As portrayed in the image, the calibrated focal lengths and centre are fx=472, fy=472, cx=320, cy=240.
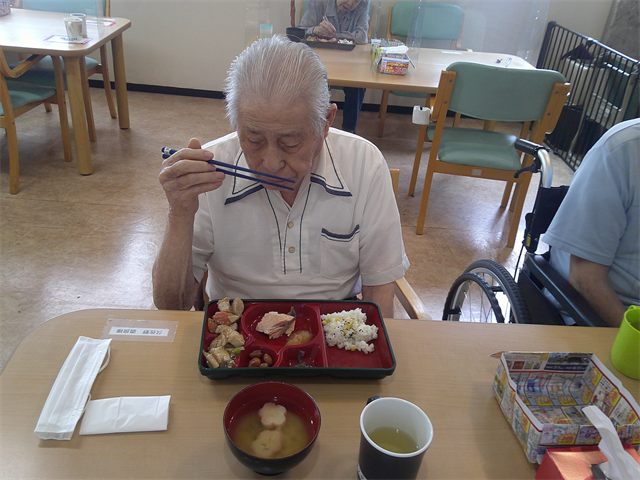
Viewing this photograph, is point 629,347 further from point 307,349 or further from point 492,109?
point 492,109

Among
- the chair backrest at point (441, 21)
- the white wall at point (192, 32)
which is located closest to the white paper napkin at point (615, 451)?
the chair backrest at point (441, 21)

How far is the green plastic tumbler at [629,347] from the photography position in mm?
961

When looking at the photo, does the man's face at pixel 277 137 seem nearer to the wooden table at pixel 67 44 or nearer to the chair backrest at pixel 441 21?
the wooden table at pixel 67 44

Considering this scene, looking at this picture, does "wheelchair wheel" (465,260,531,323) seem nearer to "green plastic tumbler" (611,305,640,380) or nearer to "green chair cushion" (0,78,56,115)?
"green plastic tumbler" (611,305,640,380)

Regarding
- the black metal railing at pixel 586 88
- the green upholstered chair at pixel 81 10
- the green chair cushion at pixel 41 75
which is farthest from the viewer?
the black metal railing at pixel 586 88

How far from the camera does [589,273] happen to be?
135 cm

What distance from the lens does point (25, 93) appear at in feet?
10.3

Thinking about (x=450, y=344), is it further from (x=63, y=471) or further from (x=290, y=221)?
(x=63, y=471)

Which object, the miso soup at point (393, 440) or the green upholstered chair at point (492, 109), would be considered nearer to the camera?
the miso soup at point (393, 440)

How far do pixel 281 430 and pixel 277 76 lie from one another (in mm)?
719

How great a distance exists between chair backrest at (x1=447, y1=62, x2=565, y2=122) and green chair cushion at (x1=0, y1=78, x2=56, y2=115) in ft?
8.73

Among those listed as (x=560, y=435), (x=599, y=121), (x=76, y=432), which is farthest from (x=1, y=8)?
(x=599, y=121)

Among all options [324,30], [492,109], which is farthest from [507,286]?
[324,30]

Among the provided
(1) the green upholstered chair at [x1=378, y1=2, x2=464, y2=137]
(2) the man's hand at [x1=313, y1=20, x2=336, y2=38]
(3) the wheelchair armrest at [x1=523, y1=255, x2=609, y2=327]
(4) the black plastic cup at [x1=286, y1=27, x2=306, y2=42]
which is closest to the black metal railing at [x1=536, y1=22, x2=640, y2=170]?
(1) the green upholstered chair at [x1=378, y1=2, x2=464, y2=137]
